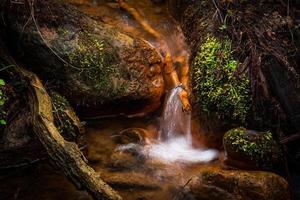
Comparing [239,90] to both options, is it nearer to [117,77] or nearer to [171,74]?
[171,74]

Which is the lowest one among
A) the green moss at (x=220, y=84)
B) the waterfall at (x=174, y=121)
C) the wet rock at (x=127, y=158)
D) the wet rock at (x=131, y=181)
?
the wet rock at (x=131, y=181)

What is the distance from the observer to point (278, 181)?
442 cm

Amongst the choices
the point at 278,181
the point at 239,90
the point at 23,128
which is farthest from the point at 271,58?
the point at 23,128

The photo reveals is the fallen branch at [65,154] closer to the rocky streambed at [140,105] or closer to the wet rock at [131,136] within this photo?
the rocky streambed at [140,105]

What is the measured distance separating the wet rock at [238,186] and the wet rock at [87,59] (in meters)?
1.76

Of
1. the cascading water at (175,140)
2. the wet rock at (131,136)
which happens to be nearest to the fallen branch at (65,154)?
the wet rock at (131,136)

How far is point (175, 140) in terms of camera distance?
568cm

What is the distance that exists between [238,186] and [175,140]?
1.49 meters

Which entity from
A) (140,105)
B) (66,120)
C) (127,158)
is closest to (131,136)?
(127,158)

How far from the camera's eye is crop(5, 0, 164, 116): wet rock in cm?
529

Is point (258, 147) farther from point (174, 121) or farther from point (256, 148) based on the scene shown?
point (174, 121)

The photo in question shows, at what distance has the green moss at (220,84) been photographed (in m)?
4.99

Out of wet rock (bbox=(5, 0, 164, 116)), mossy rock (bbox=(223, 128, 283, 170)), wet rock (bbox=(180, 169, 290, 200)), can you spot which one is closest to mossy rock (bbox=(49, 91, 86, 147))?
wet rock (bbox=(5, 0, 164, 116))

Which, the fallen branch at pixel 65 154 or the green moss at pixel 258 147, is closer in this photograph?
the fallen branch at pixel 65 154
